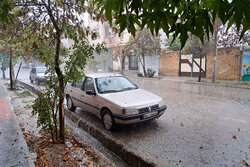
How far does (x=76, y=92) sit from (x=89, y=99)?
3.45 ft

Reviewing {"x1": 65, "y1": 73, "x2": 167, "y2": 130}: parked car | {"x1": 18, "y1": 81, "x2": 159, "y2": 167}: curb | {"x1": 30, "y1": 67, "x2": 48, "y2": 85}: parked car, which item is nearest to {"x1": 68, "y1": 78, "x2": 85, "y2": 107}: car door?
{"x1": 65, "y1": 73, "x2": 167, "y2": 130}: parked car

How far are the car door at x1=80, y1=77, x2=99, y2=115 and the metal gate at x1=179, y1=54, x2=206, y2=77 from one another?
1482cm

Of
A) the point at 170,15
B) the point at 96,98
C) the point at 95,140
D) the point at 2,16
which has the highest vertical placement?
the point at 2,16

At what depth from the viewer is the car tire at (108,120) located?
16.4 ft

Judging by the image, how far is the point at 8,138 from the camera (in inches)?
161

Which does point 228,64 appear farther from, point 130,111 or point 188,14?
point 188,14

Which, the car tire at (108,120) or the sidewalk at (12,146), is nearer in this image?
the sidewalk at (12,146)

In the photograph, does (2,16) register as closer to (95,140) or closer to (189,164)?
(95,140)

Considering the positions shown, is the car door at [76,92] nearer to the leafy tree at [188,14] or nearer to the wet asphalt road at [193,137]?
the wet asphalt road at [193,137]

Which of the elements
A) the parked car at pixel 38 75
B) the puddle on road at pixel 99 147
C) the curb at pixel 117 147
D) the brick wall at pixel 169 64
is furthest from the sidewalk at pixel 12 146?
the brick wall at pixel 169 64

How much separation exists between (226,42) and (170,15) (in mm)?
14569

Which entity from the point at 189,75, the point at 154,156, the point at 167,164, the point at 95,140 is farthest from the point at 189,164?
the point at 189,75

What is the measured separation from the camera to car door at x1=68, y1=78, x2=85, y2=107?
21.4 ft

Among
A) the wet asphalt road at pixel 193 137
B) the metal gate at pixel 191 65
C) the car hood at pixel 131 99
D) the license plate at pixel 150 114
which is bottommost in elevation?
the wet asphalt road at pixel 193 137
